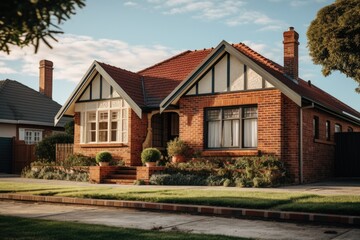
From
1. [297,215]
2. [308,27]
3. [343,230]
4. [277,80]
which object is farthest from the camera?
[308,27]

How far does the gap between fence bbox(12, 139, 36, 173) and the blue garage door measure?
0.30 m

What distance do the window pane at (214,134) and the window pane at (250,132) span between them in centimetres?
121

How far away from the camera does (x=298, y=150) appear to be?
58.3 ft

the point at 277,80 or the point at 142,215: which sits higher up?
the point at 277,80

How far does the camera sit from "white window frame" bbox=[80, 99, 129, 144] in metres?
21.7

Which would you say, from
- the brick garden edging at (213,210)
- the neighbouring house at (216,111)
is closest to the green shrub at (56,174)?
the neighbouring house at (216,111)

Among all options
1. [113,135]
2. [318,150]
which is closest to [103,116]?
[113,135]

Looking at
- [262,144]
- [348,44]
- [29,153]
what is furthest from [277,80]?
[29,153]

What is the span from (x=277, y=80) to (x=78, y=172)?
999 cm

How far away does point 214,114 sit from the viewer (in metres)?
19.5

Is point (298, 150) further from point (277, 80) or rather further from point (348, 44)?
point (348, 44)

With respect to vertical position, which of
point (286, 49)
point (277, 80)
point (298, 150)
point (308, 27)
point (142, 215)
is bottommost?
point (142, 215)

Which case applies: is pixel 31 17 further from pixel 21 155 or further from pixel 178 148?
pixel 21 155

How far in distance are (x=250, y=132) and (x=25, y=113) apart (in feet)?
58.3
